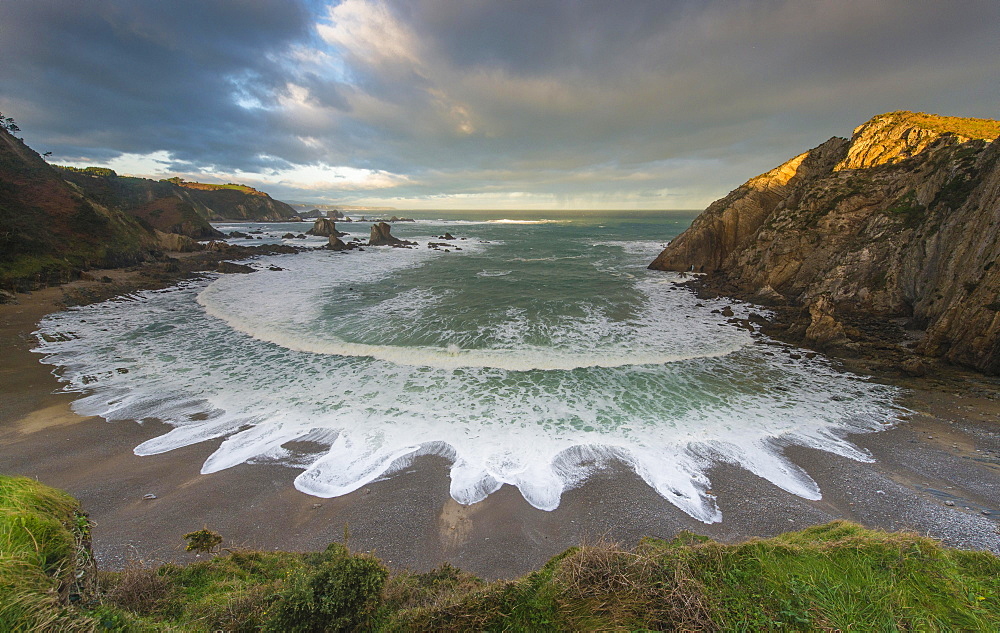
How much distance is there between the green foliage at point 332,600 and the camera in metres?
3.23

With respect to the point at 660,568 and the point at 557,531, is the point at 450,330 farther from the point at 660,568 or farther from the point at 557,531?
the point at 660,568

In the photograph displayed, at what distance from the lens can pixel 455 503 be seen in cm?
771

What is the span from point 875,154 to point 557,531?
39145mm

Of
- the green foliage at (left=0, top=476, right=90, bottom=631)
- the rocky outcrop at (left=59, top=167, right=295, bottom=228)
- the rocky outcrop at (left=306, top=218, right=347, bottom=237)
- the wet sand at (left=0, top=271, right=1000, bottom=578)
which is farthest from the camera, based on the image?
the rocky outcrop at (left=306, top=218, right=347, bottom=237)

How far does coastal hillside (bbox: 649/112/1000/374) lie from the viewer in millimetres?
14500

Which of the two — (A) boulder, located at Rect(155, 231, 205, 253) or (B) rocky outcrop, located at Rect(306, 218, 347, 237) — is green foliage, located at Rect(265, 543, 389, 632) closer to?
(A) boulder, located at Rect(155, 231, 205, 253)

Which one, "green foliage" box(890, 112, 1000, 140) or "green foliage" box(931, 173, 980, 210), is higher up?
"green foliage" box(890, 112, 1000, 140)

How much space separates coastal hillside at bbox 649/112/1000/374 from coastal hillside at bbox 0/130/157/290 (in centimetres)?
5045

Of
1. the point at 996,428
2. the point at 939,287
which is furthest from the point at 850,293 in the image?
the point at 996,428

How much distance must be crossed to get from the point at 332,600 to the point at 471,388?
9876mm

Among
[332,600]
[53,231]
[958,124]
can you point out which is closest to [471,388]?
[332,600]

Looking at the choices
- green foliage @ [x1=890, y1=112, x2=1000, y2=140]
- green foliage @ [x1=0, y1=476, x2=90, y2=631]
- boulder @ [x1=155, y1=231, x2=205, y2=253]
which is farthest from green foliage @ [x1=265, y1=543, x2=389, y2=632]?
boulder @ [x1=155, y1=231, x2=205, y2=253]

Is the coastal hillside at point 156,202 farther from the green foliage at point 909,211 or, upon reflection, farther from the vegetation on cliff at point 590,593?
the green foliage at point 909,211

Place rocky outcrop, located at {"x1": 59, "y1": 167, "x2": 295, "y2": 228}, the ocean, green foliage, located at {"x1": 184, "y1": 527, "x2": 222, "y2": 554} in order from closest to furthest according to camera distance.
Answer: green foliage, located at {"x1": 184, "y1": 527, "x2": 222, "y2": 554}, the ocean, rocky outcrop, located at {"x1": 59, "y1": 167, "x2": 295, "y2": 228}
